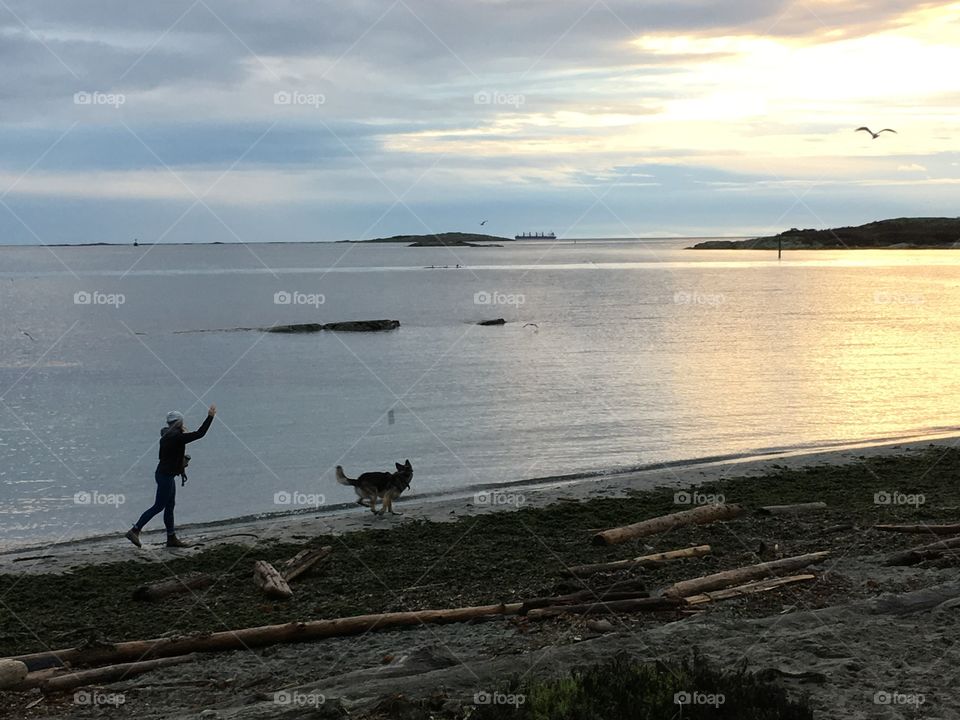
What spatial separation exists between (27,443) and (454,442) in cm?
1114

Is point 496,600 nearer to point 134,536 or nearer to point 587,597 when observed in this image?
point 587,597

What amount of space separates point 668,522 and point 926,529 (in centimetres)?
364

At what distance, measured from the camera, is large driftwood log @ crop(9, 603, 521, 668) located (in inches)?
380

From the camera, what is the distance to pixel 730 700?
7312 mm

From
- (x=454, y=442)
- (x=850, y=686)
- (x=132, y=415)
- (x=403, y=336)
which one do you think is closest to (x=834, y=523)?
(x=850, y=686)

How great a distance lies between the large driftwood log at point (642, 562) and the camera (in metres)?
12.1

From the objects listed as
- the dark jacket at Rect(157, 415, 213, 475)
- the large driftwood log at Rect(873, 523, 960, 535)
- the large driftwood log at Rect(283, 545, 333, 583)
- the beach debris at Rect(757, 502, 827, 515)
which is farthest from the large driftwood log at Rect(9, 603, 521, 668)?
the beach debris at Rect(757, 502, 827, 515)

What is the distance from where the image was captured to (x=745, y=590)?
36.2 feet

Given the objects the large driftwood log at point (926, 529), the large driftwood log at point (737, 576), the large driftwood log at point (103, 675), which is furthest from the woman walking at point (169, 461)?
the large driftwood log at point (926, 529)

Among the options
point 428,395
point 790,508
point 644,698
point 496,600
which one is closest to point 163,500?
point 496,600

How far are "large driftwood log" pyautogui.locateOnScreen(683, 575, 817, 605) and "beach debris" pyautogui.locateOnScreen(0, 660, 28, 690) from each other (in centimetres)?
690

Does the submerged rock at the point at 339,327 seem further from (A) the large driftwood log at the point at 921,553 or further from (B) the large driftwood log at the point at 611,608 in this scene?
(B) the large driftwood log at the point at 611,608

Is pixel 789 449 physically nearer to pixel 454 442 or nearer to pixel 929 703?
pixel 454 442

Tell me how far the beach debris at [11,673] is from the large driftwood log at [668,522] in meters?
7.90
